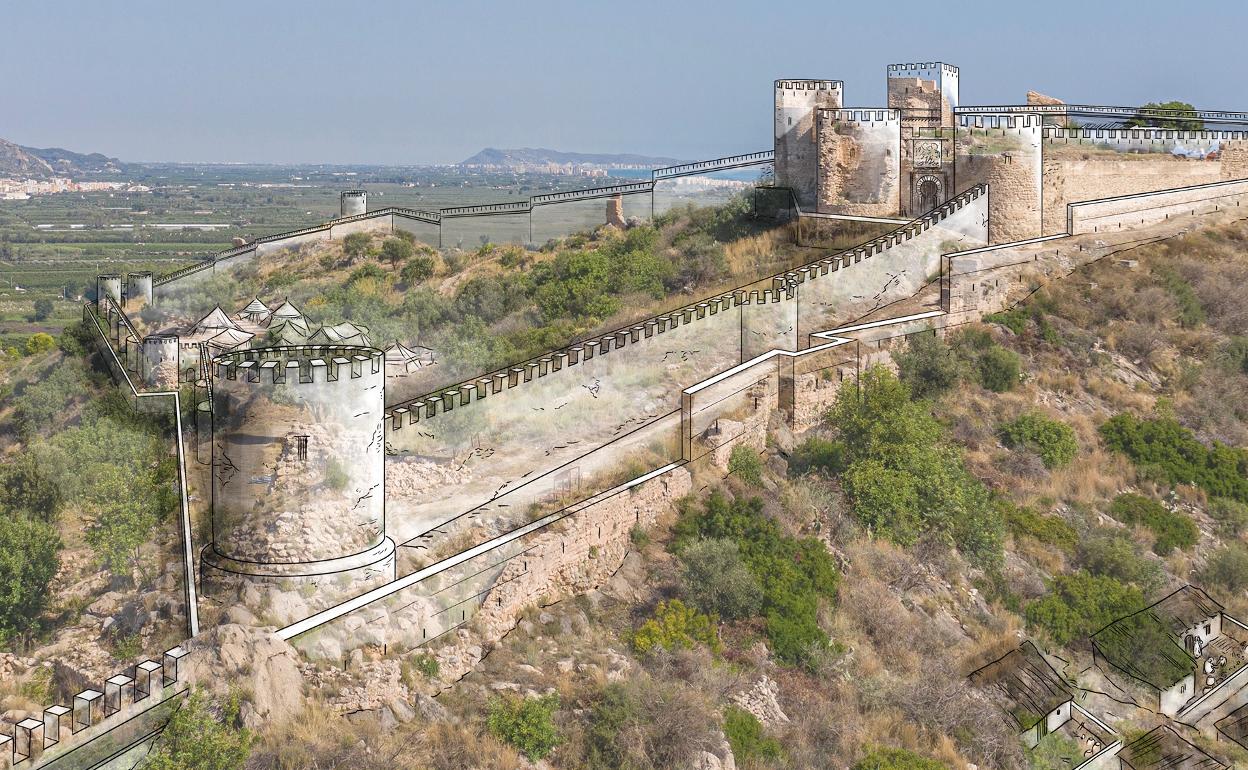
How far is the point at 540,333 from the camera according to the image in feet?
64.0

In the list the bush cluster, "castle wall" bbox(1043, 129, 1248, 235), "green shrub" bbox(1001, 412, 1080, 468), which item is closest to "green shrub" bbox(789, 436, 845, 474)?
the bush cluster

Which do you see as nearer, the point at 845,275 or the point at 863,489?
the point at 863,489

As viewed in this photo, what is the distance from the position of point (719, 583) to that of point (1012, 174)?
10.5 meters

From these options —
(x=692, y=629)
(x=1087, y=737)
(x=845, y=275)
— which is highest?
(x=845, y=275)

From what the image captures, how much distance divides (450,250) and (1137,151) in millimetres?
13481

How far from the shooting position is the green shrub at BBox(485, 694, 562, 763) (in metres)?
9.47

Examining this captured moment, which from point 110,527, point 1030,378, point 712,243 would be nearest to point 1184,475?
point 1030,378

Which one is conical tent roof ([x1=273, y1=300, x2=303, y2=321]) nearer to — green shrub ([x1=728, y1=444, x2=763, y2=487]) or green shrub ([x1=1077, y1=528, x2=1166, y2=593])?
green shrub ([x1=728, y1=444, x2=763, y2=487])

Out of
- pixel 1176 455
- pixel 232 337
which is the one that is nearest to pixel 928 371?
pixel 1176 455

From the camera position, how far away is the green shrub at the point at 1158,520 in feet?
46.4

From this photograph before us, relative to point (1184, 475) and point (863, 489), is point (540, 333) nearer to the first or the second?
point (863, 489)

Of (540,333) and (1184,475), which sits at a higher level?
(540,333)

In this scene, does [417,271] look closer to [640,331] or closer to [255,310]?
[255,310]

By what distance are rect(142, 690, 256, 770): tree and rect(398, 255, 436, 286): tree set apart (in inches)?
679
